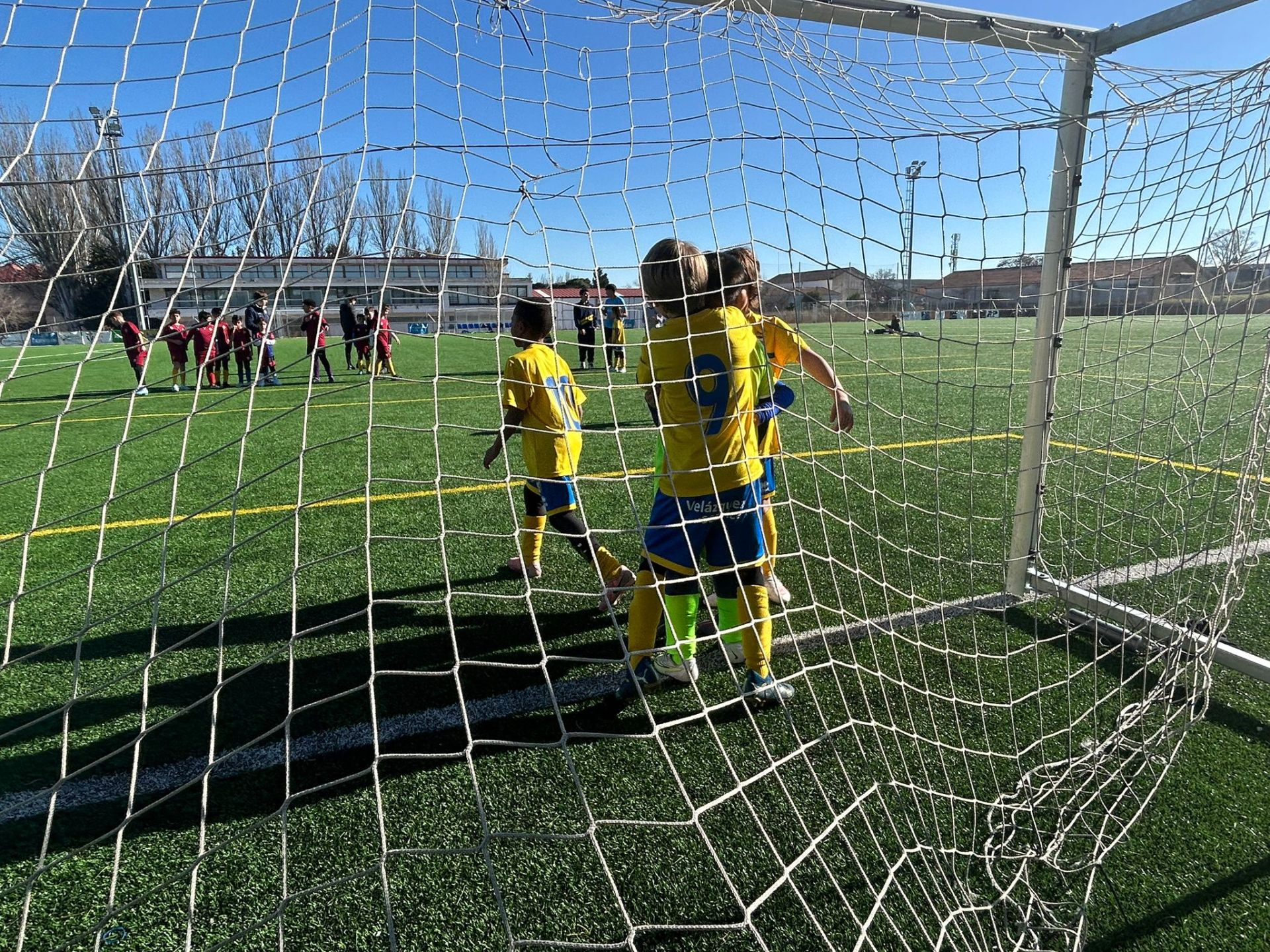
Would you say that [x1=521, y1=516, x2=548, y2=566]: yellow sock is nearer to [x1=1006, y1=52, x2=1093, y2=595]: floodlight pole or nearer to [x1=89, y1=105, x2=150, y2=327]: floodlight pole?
[x1=89, y1=105, x2=150, y2=327]: floodlight pole

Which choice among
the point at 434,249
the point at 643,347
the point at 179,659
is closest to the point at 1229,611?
the point at 643,347

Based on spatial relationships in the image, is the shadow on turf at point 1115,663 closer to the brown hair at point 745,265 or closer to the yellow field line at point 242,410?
the brown hair at point 745,265

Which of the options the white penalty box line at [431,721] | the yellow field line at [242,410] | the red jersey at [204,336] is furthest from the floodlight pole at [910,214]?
the yellow field line at [242,410]

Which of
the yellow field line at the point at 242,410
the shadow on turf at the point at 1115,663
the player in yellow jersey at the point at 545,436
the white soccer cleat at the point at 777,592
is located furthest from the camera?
the yellow field line at the point at 242,410

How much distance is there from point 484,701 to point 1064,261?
305 cm

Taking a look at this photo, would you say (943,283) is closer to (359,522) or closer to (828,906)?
(828,906)

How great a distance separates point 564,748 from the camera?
1469 mm

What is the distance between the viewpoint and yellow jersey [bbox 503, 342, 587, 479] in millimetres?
3242

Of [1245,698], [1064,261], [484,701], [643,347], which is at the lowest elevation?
[1245,698]

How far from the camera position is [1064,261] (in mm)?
3014

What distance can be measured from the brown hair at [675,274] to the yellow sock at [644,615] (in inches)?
38.3

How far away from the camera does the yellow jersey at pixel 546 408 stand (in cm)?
324

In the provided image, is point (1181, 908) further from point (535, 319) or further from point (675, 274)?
point (535, 319)

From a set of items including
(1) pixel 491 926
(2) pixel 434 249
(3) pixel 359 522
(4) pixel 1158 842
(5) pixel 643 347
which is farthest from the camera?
(3) pixel 359 522
